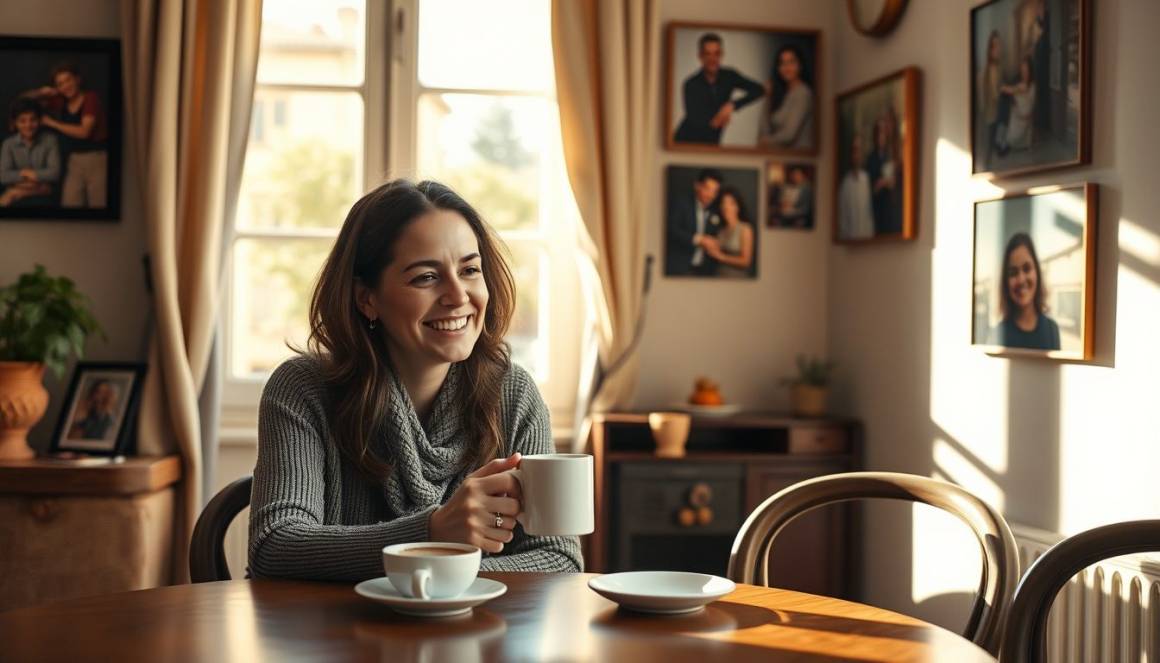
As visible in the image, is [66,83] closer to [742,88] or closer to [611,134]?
[611,134]

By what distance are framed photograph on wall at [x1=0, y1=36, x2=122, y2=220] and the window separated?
1.50ft

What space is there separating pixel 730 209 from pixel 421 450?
2415 millimetres

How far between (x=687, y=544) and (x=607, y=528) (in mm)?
439

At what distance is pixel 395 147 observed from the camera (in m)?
3.99

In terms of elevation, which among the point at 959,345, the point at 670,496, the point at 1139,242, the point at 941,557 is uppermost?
the point at 1139,242

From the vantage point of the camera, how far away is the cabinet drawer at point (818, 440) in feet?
12.3

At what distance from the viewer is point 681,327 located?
4141 mm

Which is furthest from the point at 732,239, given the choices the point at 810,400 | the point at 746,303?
the point at 810,400

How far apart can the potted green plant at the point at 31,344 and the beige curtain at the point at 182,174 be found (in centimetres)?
25

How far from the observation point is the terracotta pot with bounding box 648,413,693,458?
3662mm

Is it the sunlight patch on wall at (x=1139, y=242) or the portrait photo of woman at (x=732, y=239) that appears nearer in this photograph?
the sunlight patch on wall at (x=1139, y=242)

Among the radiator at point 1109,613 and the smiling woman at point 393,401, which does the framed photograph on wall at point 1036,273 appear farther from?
the smiling woman at point 393,401

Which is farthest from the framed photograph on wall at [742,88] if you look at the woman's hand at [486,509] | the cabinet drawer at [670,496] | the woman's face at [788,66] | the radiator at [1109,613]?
the woman's hand at [486,509]

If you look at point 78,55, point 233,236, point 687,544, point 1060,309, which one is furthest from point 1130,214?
point 78,55
